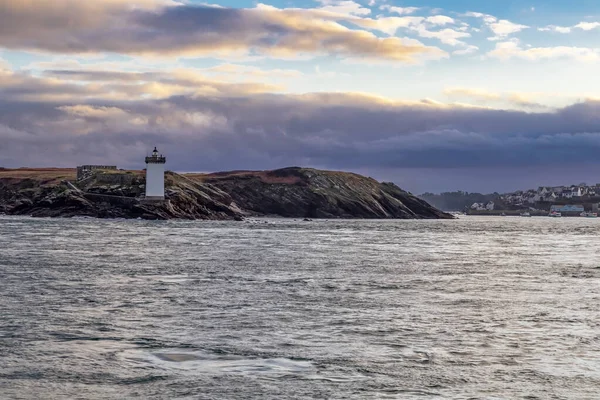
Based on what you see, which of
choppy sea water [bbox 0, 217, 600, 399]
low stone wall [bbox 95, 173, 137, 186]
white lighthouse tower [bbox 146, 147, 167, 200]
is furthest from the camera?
low stone wall [bbox 95, 173, 137, 186]

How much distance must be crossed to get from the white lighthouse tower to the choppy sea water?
413 feet

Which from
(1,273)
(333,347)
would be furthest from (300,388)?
(1,273)

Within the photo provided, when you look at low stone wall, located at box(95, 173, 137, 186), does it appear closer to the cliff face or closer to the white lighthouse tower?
the cliff face

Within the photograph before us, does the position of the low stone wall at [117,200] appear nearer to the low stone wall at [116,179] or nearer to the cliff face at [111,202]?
the cliff face at [111,202]

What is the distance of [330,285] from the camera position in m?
38.1

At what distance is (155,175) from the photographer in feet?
558

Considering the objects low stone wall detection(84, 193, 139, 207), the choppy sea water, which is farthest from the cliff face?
the choppy sea water

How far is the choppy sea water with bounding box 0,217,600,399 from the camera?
1625 cm

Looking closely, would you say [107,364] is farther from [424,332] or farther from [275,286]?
[275,286]

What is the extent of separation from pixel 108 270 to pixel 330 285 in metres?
14.7

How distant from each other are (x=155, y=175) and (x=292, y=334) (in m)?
152

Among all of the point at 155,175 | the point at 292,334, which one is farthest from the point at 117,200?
the point at 292,334

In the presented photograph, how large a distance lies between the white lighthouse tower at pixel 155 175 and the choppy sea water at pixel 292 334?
12574cm

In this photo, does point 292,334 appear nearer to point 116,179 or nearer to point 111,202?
point 111,202
